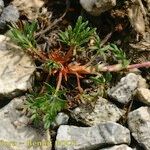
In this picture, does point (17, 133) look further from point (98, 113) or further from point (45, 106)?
point (98, 113)

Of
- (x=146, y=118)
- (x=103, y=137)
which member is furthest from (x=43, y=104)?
(x=146, y=118)

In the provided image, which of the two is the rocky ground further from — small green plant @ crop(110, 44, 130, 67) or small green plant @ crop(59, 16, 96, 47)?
small green plant @ crop(59, 16, 96, 47)

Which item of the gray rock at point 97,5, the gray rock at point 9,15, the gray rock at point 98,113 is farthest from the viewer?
the gray rock at point 9,15

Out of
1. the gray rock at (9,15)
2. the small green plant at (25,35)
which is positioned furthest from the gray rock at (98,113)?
the gray rock at (9,15)

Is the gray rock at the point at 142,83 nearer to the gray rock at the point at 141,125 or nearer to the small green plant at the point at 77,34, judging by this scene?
the gray rock at the point at 141,125

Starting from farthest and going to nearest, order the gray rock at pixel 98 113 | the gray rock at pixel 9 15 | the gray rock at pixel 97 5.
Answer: the gray rock at pixel 9 15 → the gray rock at pixel 97 5 → the gray rock at pixel 98 113

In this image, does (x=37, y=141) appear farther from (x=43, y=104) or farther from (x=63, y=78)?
(x=63, y=78)
